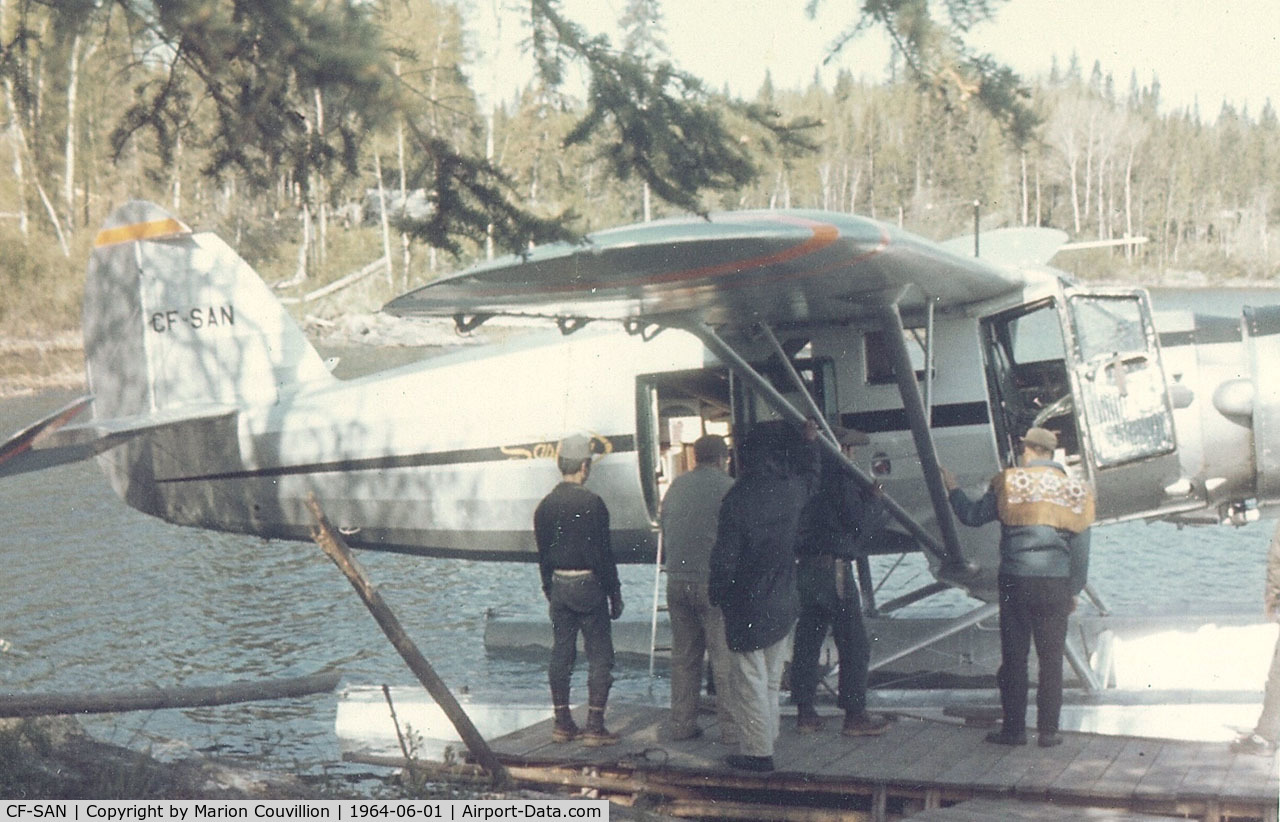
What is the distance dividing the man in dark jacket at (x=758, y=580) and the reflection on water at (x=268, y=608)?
77.7 inches

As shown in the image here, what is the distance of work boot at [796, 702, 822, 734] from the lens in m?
6.55

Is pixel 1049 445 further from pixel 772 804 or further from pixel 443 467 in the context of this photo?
pixel 443 467

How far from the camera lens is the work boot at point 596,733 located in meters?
6.50

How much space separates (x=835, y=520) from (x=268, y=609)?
8062 mm

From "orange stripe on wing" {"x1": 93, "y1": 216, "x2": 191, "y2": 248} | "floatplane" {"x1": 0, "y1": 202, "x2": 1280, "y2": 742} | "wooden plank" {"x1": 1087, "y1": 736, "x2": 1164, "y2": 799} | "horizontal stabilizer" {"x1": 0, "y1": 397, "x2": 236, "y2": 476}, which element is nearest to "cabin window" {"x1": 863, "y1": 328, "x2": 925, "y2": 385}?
"floatplane" {"x1": 0, "y1": 202, "x2": 1280, "y2": 742}

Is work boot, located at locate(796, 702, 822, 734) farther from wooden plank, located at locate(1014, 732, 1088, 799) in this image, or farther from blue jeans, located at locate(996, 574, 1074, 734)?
wooden plank, located at locate(1014, 732, 1088, 799)

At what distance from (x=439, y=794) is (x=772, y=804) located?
1522 millimetres

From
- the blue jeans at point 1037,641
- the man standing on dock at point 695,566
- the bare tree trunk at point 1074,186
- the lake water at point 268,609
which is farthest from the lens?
the bare tree trunk at point 1074,186

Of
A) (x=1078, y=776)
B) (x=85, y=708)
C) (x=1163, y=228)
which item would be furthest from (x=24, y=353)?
(x=1078, y=776)

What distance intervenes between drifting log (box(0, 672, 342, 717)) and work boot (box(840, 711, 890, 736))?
→ 257 centimetres

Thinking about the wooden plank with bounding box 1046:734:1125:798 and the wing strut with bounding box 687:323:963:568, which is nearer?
the wooden plank with bounding box 1046:734:1125:798

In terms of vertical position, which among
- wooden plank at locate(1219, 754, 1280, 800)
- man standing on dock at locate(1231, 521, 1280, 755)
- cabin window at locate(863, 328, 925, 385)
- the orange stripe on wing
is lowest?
wooden plank at locate(1219, 754, 1280, 800)

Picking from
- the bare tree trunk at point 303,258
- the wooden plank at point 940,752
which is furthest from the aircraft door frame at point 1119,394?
the bare tree trunk at point 303,258

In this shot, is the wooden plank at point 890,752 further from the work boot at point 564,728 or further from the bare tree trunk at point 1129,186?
the bare tree trunk at point 1129,186
